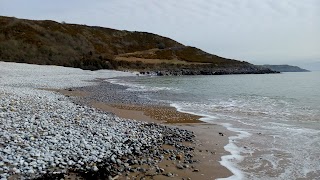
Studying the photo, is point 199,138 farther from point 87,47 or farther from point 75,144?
point 87,47

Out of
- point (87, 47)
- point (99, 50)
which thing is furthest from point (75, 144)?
point (99, 50)

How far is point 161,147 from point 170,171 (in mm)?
1891

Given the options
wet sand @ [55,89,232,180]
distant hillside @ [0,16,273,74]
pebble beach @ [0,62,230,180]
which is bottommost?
wet sand @ [55,89,232,180]

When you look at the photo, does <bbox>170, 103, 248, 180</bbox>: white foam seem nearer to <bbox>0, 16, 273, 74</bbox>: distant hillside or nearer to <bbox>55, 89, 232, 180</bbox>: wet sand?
<bbox>55, 89, 232, 180</bbox>: wet sand

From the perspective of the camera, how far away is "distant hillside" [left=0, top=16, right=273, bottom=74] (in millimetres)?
75688

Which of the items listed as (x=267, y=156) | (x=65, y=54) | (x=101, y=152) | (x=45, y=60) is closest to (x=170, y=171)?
(x=101, y=152)

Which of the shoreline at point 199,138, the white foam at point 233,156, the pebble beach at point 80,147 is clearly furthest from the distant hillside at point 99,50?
the white foam at point 233,156

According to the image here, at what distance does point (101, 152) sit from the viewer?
812 centimetres

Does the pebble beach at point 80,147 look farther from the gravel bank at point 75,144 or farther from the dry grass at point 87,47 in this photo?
the dry grass at point 87,47

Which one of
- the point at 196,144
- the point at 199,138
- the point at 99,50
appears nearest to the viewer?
the point at 196,144

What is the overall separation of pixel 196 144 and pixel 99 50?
339 ft

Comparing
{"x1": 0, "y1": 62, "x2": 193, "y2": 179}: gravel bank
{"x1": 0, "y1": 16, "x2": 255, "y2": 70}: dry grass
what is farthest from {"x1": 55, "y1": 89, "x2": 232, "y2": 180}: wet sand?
{"x1": 0, "y1": 16, "x2": 255, "y2": 70}: dry grass

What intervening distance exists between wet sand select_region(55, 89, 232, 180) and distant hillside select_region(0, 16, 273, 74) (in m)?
55.7

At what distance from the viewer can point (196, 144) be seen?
10.6m
